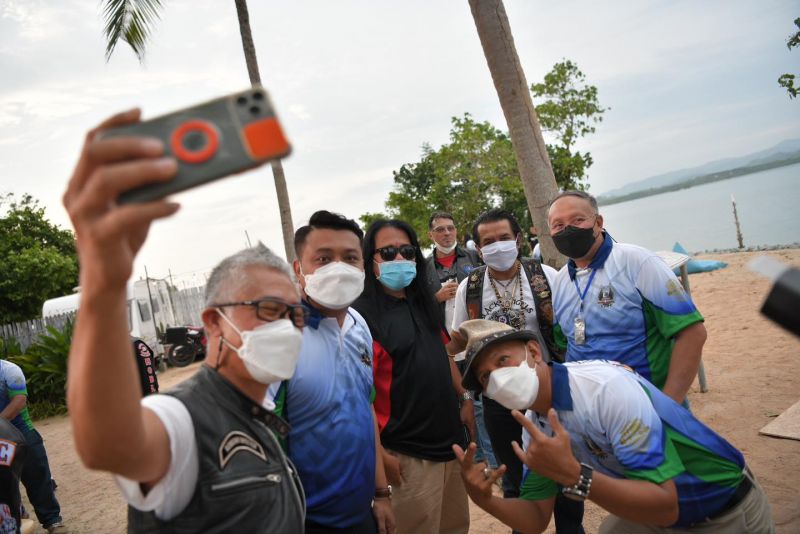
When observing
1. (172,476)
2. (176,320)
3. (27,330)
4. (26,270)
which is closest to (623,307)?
(172,476)

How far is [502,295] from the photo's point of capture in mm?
3613

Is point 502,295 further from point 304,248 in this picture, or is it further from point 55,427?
point 55,427

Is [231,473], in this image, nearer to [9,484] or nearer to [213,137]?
[213,137]

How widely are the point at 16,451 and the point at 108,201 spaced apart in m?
3.07

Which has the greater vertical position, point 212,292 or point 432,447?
point 212,292

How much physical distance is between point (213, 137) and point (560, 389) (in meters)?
1.75

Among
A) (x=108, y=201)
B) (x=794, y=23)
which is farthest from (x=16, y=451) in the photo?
(x=794, y=23)

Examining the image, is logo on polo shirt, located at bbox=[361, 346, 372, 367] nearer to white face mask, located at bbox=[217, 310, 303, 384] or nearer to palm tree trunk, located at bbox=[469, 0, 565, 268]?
white face mask, located at bbox=[217, 310, 303, 384]

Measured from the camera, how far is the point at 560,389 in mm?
2092

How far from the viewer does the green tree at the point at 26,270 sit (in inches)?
774

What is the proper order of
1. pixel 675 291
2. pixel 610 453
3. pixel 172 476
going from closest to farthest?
pixel 172 476 → pixel 610 453 → pixel 675 291

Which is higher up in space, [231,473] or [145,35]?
[145,35]

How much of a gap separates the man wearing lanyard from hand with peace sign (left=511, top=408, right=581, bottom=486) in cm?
117

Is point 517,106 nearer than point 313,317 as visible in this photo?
No
